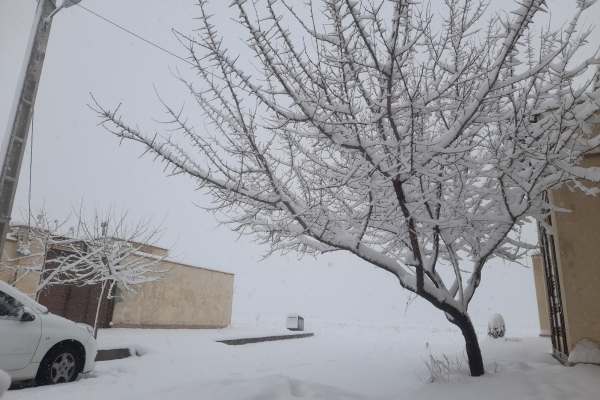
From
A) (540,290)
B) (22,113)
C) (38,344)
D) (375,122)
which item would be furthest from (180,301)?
(375,122)

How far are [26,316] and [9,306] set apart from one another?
0.29 meters

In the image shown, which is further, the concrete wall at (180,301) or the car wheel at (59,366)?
the concrete wall at (180,301)

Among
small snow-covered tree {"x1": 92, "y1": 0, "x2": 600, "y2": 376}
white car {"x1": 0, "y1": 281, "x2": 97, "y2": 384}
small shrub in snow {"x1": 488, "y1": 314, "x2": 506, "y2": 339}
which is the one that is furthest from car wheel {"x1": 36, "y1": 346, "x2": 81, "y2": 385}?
small shrub in snow {"x1": 488, "y1": 314, "x2": 506, "y2": 339}

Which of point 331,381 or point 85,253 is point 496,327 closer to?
point 331,381

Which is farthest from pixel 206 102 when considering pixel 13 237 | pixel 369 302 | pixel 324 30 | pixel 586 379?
pixel 369 302

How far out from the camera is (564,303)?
18.1ft

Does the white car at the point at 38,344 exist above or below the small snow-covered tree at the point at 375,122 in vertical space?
below

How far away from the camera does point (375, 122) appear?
3574 millimetres

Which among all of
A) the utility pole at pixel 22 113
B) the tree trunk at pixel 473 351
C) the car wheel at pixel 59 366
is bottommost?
the car wheel at pixel 59 366

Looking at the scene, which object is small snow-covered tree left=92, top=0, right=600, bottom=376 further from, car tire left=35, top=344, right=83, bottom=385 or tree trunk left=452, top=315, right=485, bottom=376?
car tire left=35, top=344, right=83, bottom=385

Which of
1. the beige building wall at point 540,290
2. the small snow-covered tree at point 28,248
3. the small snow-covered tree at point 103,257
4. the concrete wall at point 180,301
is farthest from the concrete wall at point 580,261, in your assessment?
the small snow-covered tree at point 28,248

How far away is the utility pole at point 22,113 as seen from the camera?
541 cm

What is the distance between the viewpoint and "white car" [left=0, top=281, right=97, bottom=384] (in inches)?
221

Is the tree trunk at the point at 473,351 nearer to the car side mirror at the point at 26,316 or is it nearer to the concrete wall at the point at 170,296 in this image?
the car side mirror at the point at 26,316
